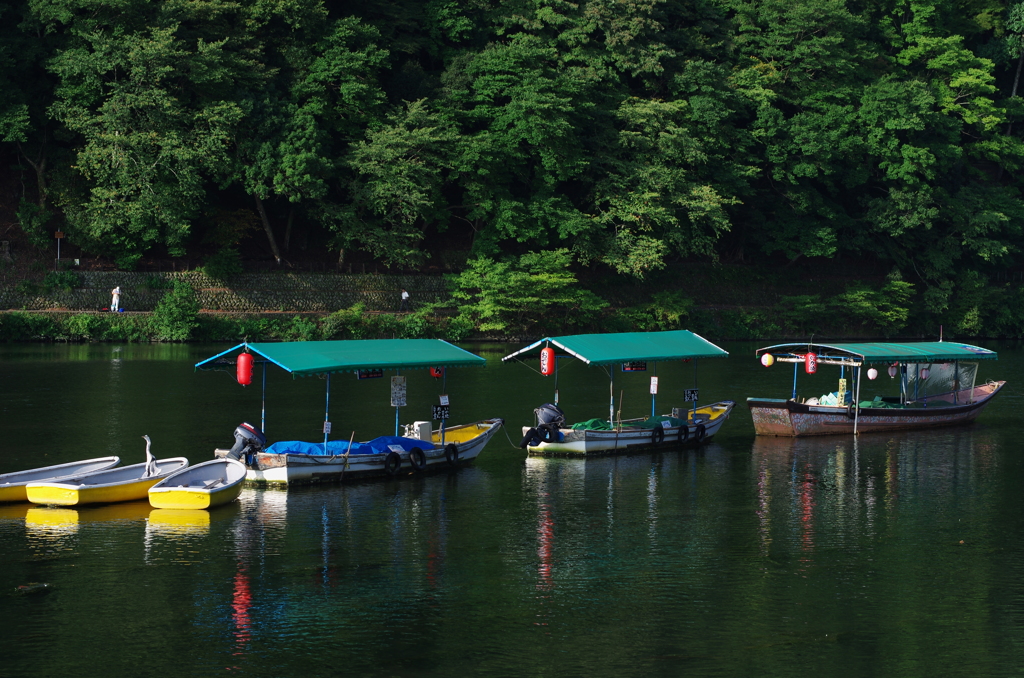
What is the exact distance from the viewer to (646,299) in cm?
8562

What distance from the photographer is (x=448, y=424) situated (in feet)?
139

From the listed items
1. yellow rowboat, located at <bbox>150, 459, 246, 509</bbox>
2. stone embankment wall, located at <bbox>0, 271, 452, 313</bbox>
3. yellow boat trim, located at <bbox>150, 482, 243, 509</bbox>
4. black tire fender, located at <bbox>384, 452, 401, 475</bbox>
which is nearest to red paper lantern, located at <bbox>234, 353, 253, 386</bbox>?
yellow rowboat, located at <bbox>150, 459, 246, 509</bbox>

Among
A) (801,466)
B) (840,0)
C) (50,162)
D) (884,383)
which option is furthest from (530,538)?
(840,0)

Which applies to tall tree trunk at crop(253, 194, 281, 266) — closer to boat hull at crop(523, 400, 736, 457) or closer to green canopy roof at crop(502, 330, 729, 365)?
green canopy roof at crop(502, 330, 729, 365)

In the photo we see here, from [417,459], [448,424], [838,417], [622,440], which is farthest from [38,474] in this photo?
[838,417]

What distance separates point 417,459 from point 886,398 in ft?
73.6

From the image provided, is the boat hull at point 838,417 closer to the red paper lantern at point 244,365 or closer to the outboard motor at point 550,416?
the outboard motor at point 550,416

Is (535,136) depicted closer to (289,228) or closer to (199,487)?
(289,228)

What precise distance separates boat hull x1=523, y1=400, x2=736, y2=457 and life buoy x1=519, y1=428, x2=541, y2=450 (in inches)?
3.8

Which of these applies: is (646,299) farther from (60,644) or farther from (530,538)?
(60,644)

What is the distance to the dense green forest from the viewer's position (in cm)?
6950

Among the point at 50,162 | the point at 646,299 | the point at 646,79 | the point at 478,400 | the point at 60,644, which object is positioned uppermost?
the point at 646,79

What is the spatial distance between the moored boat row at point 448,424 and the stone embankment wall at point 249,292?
101 feet

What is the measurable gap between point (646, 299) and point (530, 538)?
60800 millimetres
